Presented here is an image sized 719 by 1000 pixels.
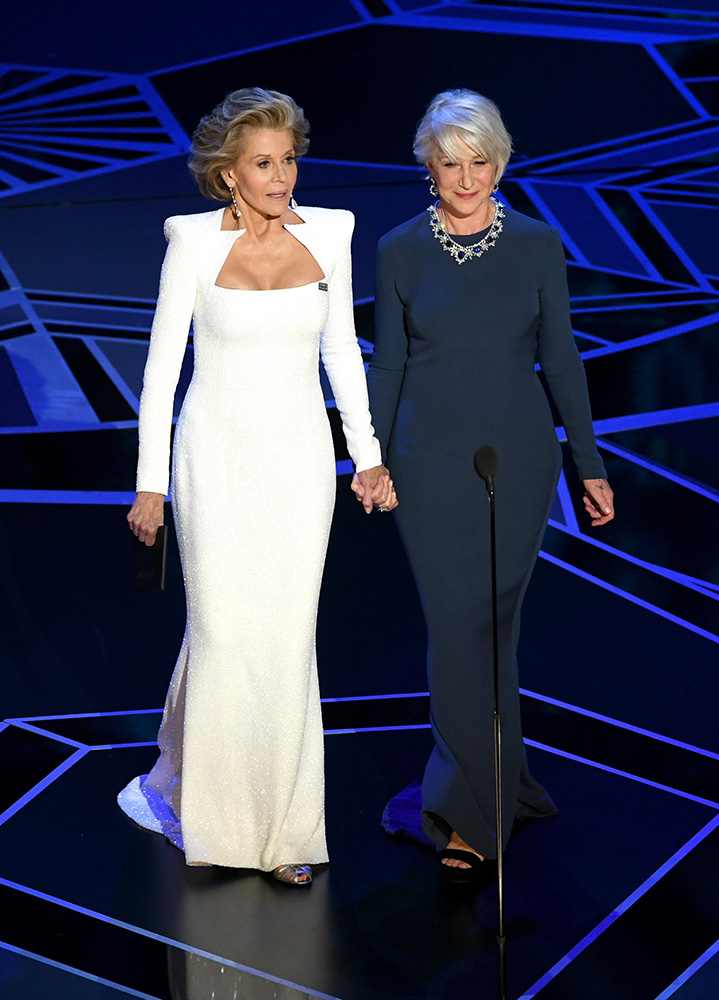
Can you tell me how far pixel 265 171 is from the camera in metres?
3.34

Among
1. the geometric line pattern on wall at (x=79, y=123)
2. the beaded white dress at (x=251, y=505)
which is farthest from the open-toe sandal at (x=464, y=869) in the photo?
the geometric line pattern on wall at (x=79, y=123)

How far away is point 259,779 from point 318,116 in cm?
429

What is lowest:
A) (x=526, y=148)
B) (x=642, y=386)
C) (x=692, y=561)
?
(x=692, y=561)

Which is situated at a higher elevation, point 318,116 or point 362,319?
point 318,116

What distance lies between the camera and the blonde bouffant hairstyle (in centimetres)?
330

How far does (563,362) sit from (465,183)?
1.57 ft

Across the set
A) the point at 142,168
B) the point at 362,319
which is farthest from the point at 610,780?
the point at 142,168

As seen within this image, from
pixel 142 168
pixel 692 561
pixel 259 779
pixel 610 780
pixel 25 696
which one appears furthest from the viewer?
pixel 142 168

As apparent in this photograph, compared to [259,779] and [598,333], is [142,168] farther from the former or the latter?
[259,779]

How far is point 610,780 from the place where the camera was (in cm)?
394

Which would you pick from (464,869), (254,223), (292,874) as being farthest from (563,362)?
(292,874)

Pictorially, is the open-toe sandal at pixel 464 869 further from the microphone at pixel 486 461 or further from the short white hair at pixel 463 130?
the short white hair at pixel 463 130

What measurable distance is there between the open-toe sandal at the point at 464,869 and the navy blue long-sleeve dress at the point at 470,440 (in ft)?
0.11

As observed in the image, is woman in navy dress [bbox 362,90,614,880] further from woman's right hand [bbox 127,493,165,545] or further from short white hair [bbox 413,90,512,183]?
woman's right hand [bbox 127,493,165,545]
